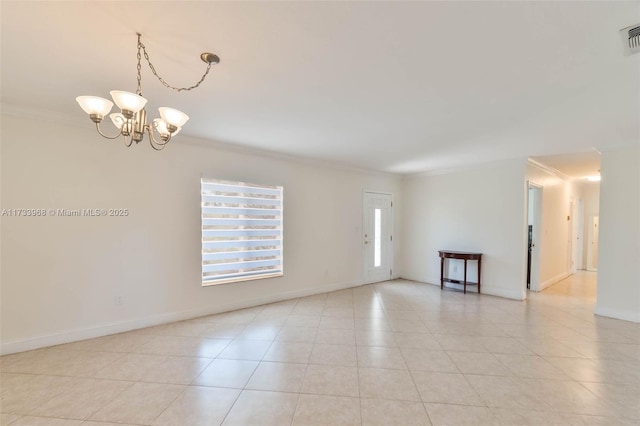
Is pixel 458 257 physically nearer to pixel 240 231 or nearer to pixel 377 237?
pixel 377 237

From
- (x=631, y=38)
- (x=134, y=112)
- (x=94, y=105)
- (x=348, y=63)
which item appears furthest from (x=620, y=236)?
(x=94, y=105)

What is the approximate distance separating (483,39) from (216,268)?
3976 mm

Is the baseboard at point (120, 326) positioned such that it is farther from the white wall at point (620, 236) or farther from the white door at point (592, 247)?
the white door at point (592, 247)

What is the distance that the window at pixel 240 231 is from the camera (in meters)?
4.06

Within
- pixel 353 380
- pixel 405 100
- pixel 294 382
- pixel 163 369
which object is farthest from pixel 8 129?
pixel 353 380

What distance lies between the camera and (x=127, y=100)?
1627 mm

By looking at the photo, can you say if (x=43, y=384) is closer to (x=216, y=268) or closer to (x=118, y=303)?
(x=118, y=303)

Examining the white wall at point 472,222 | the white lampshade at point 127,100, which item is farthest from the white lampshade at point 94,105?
the white wall at point 472,222

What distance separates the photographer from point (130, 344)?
309 centimetres

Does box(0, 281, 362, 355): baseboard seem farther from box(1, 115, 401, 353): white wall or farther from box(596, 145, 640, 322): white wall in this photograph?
box(596, 145, 640, 322): white wall

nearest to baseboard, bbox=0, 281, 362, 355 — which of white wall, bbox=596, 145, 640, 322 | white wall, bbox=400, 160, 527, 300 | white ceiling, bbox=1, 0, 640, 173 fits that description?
white ceiling, bbox=1, 0, 640, 173

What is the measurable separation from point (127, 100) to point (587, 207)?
1072cm

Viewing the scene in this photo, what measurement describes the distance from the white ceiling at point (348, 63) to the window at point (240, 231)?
1139 millimetres

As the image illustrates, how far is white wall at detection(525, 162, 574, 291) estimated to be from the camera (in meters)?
5.58
